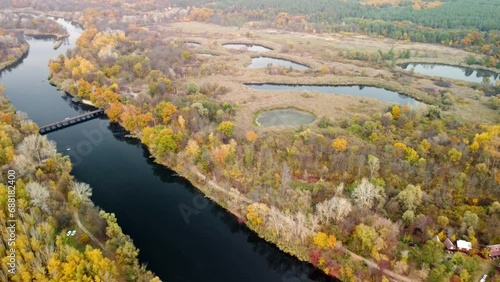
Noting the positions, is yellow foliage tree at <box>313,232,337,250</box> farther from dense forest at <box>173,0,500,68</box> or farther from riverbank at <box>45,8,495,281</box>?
dense forest at <box>173,0,500,68</box>

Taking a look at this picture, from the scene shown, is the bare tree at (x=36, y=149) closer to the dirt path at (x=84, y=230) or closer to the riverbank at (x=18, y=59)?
the dirt path at (x=84, y=230)

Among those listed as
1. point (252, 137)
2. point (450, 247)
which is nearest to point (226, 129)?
point (252, 137)

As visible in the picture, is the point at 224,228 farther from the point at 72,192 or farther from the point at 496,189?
the point at 496,189

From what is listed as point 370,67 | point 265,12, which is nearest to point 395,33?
point 370,67

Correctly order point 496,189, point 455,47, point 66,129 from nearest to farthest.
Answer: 1. point 496,189
2. point 66,129
3. point 455,47

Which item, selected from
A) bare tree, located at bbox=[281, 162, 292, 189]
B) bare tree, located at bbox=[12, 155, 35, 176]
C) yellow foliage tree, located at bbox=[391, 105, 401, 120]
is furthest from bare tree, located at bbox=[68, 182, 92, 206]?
yellow foliage tree, located at bbox=[391, 105, 401, 120]

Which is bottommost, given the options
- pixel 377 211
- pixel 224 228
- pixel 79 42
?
pixel 224 228

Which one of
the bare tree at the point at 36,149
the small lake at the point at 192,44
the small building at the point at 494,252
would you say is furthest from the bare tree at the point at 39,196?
the small lake at the point at 192,44

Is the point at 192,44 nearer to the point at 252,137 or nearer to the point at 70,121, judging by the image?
the point at 70,121

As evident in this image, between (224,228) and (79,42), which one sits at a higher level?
(79,42)
